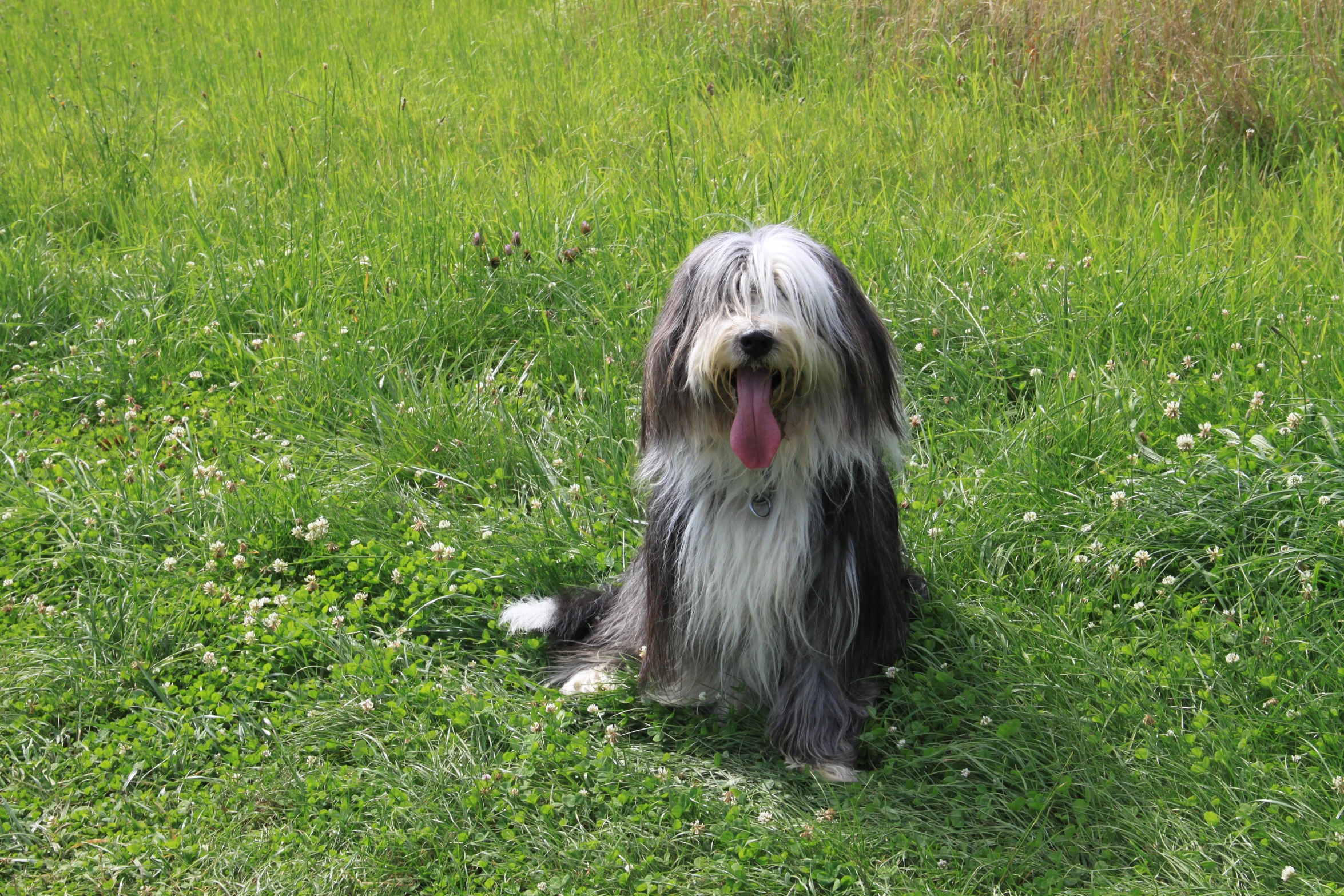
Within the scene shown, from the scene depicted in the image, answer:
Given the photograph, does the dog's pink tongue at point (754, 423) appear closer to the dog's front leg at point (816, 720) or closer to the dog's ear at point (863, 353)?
the dog's ear at point (863, 353)

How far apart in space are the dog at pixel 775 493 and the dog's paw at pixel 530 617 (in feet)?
1.32

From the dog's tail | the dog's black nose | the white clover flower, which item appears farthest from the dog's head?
the white clover flower

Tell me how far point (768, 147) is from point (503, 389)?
216cm

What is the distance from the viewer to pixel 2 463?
4438 millimetres

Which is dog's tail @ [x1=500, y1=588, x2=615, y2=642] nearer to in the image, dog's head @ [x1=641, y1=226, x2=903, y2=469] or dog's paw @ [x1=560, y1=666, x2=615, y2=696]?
dog's paw @ [x1=560, y1=666, x2=615, y2=696]

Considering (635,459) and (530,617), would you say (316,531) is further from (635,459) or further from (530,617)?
(635,459)

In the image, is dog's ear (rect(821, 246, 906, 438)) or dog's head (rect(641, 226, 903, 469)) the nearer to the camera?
dog's head (rect(641, 226, 903, 469))

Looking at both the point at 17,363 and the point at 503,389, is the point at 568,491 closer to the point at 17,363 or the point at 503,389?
the point at 503,389

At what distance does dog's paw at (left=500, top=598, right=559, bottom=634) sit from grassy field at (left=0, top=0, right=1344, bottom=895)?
82 millimetres

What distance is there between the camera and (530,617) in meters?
3.62

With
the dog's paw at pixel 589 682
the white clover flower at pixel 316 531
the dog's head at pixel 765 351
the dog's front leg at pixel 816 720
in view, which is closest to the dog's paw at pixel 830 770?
the dog's front leg at pixel 816 720

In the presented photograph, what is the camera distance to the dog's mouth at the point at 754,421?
2838 millimetres

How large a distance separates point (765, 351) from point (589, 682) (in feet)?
4.06

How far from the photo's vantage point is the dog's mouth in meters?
2.84
